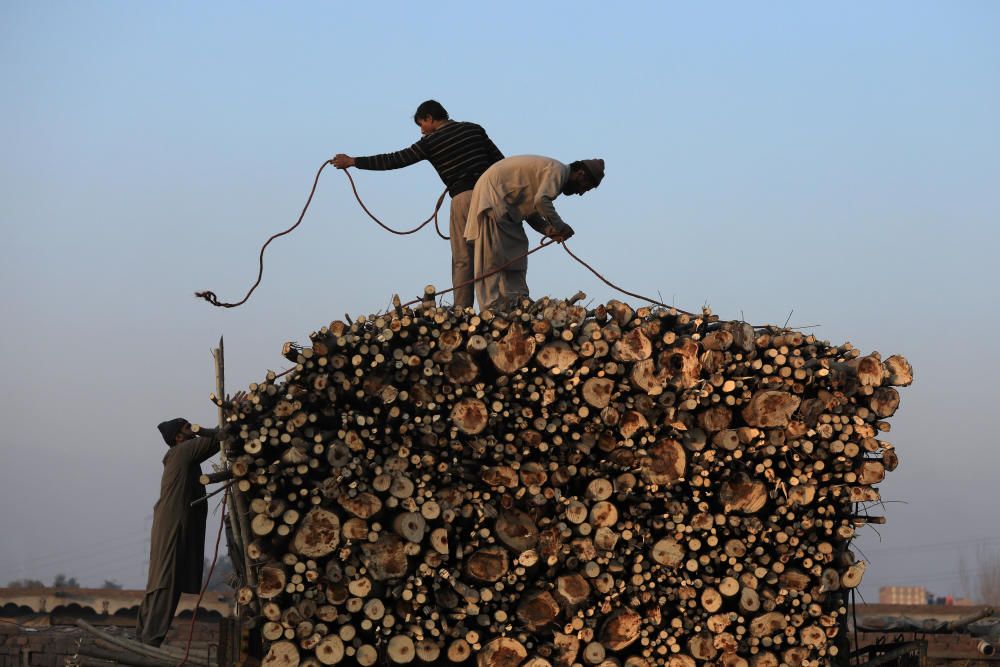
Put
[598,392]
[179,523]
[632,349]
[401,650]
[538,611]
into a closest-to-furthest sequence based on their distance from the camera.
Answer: [401,650] < [538,611] < [598,392] < [632,349] < [179,523]

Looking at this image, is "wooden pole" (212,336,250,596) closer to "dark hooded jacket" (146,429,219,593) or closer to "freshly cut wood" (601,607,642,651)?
"dark hooded jacket" (146,429,219,593)

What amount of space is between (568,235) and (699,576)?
2932 millimetres

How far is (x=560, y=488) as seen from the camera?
30.8ft

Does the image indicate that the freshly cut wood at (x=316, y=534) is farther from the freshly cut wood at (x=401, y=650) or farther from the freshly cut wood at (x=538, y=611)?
the freshly cut wood at (x=538, y=611)

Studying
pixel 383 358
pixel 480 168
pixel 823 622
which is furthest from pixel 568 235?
pixel 823 622

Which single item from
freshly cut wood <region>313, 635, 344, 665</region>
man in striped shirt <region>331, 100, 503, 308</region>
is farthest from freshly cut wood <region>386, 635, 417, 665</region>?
man in striped shirt <region>331, 100, 503, 308</region>

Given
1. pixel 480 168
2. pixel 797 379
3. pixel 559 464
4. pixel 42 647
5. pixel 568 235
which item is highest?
pixel 480 168

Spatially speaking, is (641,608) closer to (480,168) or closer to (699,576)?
(699,576)

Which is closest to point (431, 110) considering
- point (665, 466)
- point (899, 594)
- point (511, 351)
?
point (511, 351)

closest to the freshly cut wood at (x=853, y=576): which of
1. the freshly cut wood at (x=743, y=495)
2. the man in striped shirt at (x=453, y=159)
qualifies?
the freshly cut wood at (x=743, y=495)

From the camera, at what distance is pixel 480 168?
11359 mm

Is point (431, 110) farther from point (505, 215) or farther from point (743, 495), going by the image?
point (743, 495)

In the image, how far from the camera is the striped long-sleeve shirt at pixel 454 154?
1126cm

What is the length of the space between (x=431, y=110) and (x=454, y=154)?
44 cm
